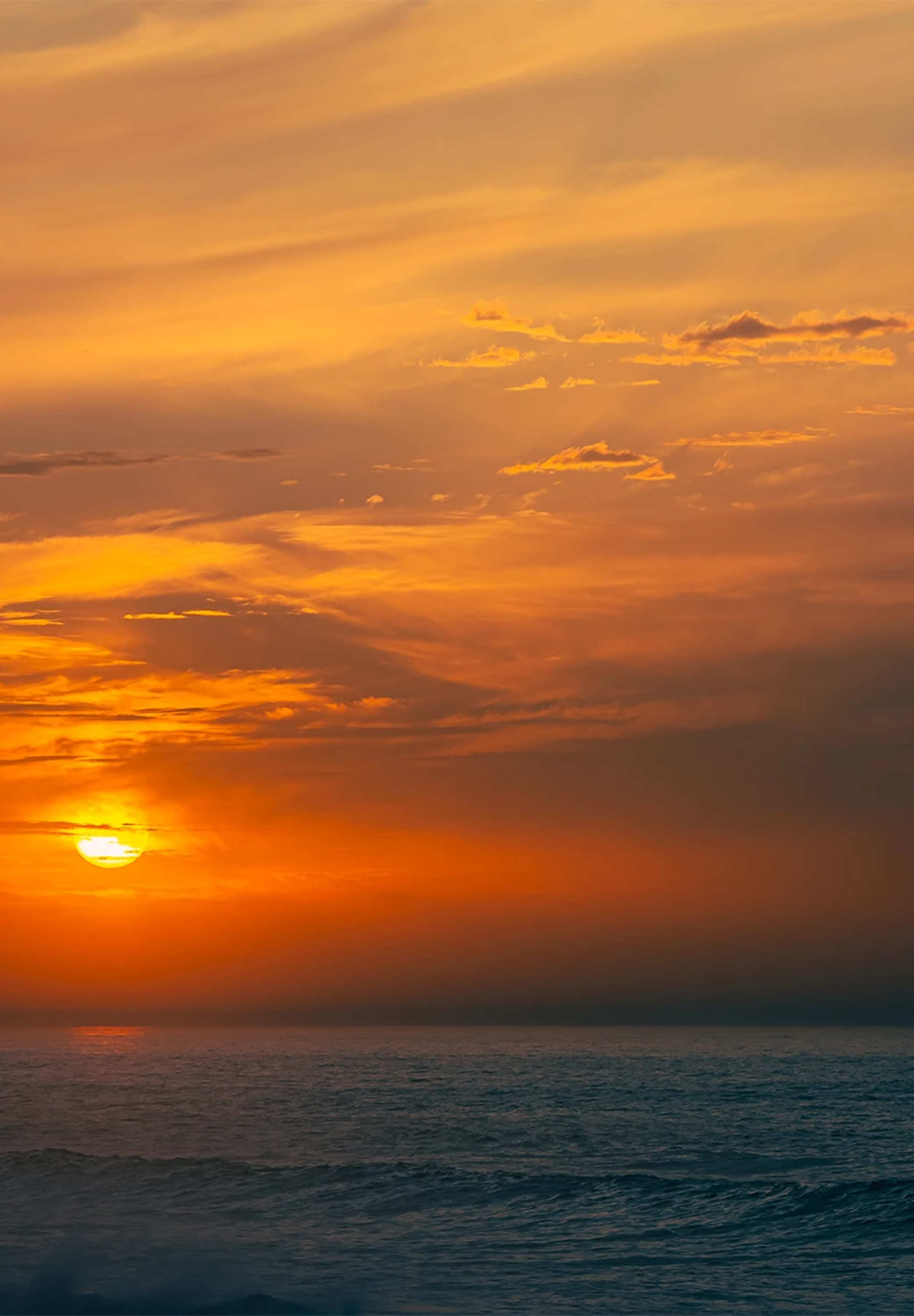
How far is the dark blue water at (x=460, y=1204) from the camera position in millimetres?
37125

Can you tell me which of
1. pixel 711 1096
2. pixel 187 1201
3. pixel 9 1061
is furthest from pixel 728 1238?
pixel 9 1061

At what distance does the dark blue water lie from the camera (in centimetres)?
3712

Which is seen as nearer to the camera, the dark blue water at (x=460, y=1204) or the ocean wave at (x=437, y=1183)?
the dark blue water at (x=460, y=1204)

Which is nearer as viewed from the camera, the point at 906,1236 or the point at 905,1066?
the point at 906,1236

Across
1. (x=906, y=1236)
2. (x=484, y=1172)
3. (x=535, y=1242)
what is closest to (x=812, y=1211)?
(x=906, y=1236)

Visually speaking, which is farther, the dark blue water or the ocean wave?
the ocean wave

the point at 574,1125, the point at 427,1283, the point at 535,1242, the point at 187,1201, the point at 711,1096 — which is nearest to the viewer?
the point at 427,1283

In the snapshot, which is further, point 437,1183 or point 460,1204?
point 437,1183

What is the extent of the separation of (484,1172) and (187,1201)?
13.7m

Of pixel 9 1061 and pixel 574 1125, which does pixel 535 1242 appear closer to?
pixel 574 1125

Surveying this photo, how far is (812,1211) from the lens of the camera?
48.6m

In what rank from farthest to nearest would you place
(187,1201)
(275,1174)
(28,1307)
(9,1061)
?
1. (9,1061)
2. (275,1174)
3. (187,1201)
4. (28,1307)

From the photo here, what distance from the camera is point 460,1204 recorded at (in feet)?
168

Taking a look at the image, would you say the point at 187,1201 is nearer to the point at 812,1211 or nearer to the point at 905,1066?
the point at 812,1211
